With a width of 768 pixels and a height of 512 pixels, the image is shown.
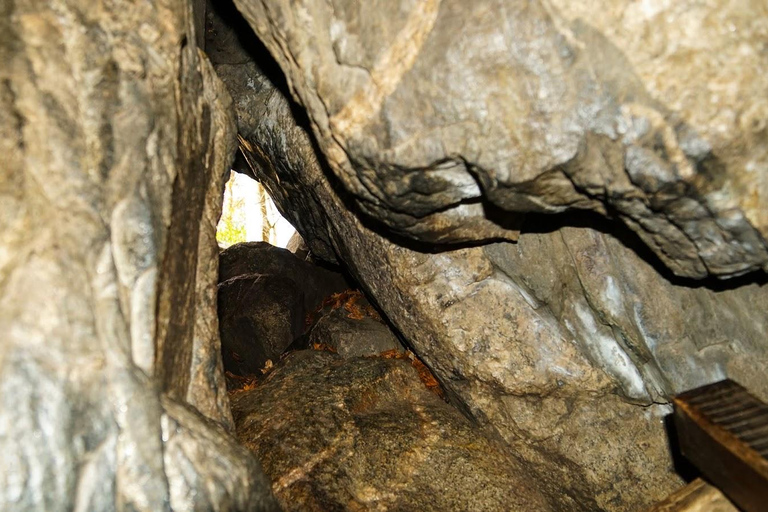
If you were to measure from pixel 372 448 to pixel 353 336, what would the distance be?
4.84 ft

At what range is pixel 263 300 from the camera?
593cm

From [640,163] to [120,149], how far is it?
78.5 inches

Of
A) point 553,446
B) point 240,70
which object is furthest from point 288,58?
point 553,446

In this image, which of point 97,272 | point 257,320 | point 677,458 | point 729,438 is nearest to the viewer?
point 97,272

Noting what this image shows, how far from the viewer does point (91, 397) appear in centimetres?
207

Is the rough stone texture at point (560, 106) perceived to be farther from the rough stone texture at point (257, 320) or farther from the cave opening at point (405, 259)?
the rough stone texture at point (257, 320)

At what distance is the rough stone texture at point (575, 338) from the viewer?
341 cm

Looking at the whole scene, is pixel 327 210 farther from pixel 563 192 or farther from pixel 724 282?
pixel 724 282

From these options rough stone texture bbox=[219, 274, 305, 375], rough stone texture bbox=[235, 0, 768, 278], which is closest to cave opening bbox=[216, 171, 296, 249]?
rough stone texture bbox=[219, 274, 305, 375]

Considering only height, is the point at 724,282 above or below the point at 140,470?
below

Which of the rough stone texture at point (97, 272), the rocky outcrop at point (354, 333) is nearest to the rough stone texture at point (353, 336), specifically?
the rocky outcrop at point (354, 333)

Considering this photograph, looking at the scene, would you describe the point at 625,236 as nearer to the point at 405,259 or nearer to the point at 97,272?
the point at 405,259

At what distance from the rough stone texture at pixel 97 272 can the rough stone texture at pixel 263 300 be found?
119 inches

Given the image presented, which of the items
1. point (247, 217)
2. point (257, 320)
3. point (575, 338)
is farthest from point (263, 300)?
point (247, 217)
